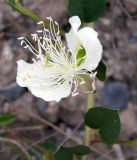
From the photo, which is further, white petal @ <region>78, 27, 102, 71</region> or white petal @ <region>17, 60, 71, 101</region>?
white petal @ <region>17, 60, 71, 101</region>

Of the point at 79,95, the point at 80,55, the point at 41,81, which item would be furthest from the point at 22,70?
the point at 79,95

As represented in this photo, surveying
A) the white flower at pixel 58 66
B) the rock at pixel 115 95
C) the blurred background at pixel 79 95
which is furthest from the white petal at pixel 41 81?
the rock at pixel 115 95

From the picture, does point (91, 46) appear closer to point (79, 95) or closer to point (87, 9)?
point (87, 9)

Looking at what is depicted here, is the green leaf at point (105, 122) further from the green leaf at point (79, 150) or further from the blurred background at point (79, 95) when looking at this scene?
the blurred background at point (79, 95)

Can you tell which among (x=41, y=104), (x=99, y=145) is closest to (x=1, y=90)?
(x=41, y=104)

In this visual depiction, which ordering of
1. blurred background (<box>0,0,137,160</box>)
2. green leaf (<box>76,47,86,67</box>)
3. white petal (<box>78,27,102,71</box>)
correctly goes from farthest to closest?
blurred background (<box>0,0,137,160</box>)
green leaf (<box>76,47,86,67</box>)
white petal (<box>78,27,102,71</box>)

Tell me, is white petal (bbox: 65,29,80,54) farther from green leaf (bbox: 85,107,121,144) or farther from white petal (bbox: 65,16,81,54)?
green leaf (bbox: 85,107,121,144)

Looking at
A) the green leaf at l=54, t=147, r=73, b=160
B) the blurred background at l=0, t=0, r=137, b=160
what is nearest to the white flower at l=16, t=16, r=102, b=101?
the green leaf at l=54, t=147, r=73, b=160

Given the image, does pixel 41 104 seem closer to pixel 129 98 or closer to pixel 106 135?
pixel 129 98
